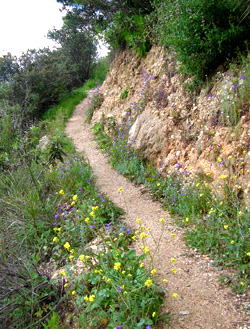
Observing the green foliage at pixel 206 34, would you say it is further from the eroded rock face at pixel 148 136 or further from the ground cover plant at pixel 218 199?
the eroded rock face at pixel 148 136

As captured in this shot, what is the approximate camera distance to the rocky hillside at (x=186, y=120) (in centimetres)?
354

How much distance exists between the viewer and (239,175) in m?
3.30

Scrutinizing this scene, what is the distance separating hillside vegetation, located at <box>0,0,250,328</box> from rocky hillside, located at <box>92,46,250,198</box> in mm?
20

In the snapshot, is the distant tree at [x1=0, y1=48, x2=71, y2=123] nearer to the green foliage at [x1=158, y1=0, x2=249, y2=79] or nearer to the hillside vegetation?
the hillside vegetation

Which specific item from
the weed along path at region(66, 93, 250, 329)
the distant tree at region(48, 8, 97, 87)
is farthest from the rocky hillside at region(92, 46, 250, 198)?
the distant tree at region(48, 8, 97, 87)

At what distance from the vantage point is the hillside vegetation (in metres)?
2.54

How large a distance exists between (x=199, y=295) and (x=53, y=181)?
3.56m

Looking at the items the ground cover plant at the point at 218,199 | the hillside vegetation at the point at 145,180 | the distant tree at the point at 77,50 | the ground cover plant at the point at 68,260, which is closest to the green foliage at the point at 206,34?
the hillside vegetation at the point at 145,180

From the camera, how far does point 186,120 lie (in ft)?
15.4

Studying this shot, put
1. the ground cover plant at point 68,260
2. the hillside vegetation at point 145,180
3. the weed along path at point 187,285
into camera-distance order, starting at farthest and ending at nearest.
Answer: the hillside vegetation at point 145,180 → the ground cover plant at point 68,260 → the weed along path at point 187,285

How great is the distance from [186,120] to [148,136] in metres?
0.95

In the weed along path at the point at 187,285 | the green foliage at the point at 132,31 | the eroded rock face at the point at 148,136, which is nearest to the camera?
the weed along path at the point at 187,285

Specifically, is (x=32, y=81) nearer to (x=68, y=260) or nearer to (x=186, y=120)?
(x=186, y=120)

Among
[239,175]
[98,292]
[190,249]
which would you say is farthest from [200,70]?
[98,292]
